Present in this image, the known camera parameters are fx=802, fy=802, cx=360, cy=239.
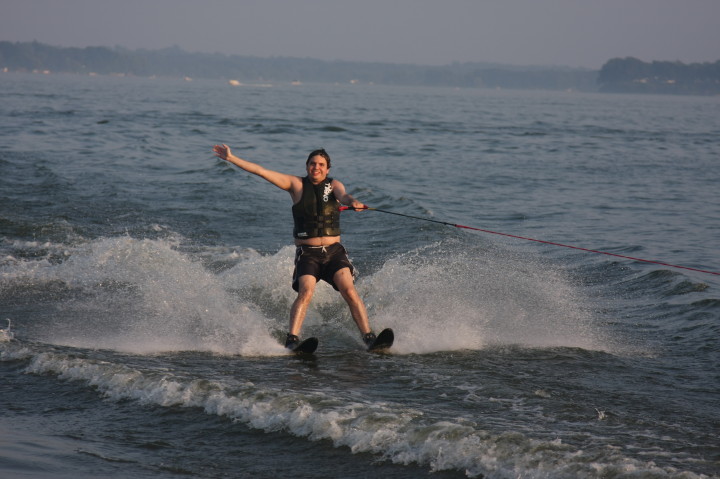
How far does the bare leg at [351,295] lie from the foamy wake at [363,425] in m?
1.49

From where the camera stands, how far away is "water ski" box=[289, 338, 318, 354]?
6973 mm

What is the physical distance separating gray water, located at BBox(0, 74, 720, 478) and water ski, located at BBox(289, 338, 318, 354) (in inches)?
5.2

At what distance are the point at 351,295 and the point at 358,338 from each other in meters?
0.71

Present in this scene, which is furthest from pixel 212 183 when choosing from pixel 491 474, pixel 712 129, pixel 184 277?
pixel 712 129

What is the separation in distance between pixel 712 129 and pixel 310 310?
1621 inches

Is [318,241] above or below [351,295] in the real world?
above

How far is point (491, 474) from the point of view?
4688 millimetres

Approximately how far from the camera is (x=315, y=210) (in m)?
7.27

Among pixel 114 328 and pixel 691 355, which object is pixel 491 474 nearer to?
pixel 691 355

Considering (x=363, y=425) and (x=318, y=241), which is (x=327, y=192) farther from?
(x=363, y=425)

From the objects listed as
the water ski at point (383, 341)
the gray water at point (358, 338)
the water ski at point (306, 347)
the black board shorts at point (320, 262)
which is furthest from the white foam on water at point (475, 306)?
the black board shorts at point (320, 262)

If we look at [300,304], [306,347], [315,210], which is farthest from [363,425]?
[315,210]

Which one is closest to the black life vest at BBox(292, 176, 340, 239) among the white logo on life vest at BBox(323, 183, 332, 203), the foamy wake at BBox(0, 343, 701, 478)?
the white logo on life vest at BBox(323, 183, 332, 203)

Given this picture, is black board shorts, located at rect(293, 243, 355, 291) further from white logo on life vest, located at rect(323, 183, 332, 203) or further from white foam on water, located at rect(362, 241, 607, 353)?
white foam on water, located at rect(362, 241, 607, 353)
